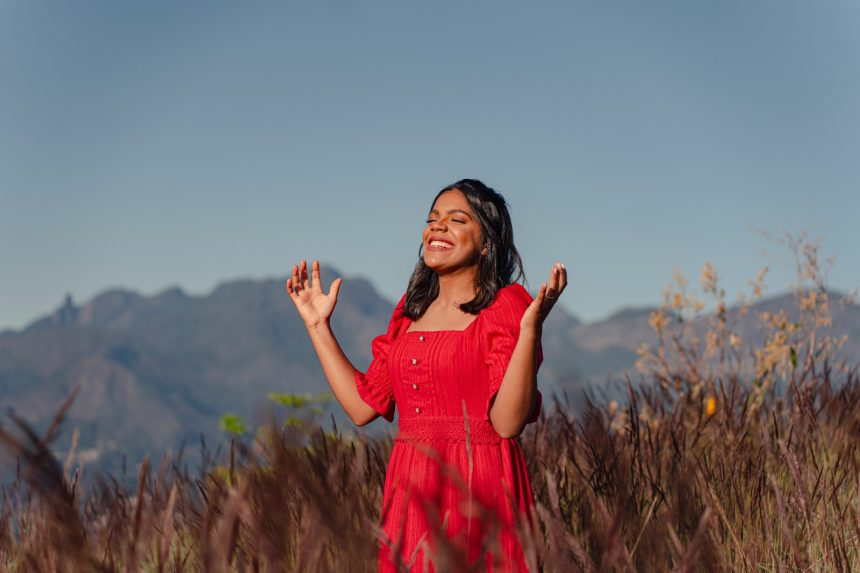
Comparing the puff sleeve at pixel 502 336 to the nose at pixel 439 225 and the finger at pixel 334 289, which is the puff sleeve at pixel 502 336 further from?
the finger at pixel 334 289

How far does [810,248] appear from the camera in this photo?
20.5 ft

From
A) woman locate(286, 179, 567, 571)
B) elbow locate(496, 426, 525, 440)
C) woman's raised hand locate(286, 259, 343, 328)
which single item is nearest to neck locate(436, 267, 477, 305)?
woman locate(286, 179, 567, 571)

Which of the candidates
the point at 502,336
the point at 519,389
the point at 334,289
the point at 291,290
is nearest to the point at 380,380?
the point at 334,289

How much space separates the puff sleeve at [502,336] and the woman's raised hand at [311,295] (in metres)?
0.58

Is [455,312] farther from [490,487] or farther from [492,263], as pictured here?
[490,487]

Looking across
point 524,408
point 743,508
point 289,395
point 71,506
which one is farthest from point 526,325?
point 289,395

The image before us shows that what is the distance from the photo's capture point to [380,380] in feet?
9.77

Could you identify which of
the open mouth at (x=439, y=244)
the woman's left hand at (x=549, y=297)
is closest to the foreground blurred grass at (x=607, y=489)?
the woman's left hand at (x=549, y=297)

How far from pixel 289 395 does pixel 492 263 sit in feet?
27.1

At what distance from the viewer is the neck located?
9.41ft

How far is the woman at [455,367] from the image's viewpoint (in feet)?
7.98

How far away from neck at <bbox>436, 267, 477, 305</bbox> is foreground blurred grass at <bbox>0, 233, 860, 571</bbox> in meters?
0.55

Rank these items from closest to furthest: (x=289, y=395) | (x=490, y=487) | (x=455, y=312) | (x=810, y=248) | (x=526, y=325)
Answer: (x=526, y=325) < (x=490, y=487) < (x=455, y=312) < (x=810, y=248) < (x=289, y=395)

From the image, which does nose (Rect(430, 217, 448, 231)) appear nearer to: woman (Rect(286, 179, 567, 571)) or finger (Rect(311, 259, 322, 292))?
woman (Rect(286, 179, 567, 571))
